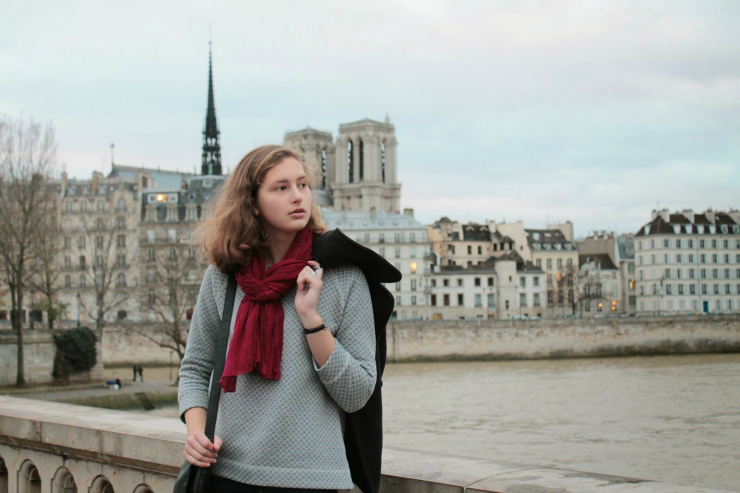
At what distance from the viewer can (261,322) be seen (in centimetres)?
249

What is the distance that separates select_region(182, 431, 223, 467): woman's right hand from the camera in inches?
97.3

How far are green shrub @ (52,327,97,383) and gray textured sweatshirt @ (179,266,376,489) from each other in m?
31.6

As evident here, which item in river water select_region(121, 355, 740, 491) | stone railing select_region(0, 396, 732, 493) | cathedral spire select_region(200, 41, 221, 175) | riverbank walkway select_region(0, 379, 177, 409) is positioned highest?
cathedral spire select_region(200, 41, 221, 175)

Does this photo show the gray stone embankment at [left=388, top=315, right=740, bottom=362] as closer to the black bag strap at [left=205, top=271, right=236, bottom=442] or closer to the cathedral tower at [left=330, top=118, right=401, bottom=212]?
the cathedral tower at [left=330, top=118, right=401, bottom=212]

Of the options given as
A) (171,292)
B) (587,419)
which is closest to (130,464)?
(587,419)

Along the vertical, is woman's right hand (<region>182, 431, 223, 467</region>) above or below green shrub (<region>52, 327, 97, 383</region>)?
above

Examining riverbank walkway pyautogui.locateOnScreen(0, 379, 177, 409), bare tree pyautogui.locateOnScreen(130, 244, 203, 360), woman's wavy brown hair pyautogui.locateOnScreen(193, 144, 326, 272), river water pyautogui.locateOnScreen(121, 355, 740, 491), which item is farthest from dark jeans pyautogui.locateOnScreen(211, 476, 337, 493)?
bare tree pyautogui.locateOnScreen(130, 244, 203, 360)

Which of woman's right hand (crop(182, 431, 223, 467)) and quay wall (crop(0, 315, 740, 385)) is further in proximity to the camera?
quay wall (crop(0, 315, 740, 385))

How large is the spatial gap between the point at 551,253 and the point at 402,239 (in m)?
18.9

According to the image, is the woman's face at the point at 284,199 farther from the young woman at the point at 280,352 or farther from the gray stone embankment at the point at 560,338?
the gray stone embankment at the point at 560,338

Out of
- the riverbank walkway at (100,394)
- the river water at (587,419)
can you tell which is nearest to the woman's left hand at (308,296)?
the river water at (587,419)

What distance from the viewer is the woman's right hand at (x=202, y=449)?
2.47 m

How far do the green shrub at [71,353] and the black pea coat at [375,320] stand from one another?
31.6 meters

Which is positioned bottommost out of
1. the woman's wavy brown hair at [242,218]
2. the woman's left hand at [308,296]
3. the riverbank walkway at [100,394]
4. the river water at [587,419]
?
the river water at [587,419]
